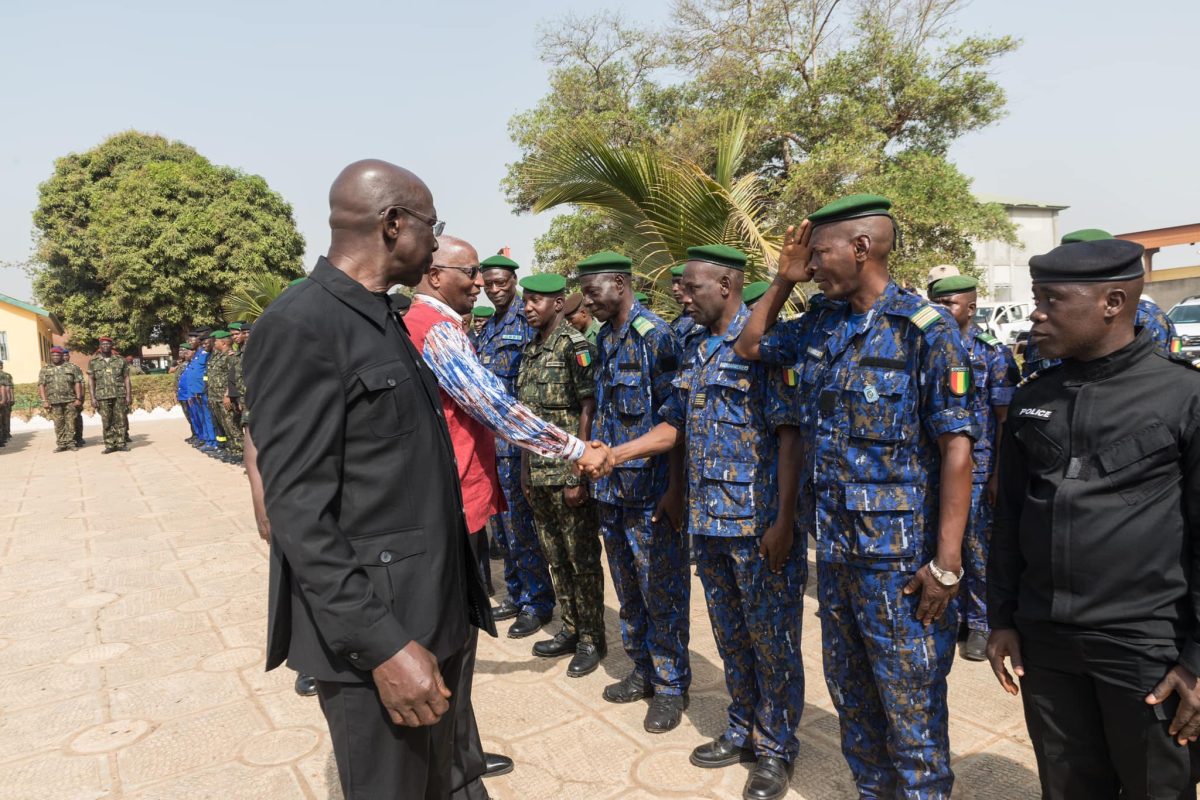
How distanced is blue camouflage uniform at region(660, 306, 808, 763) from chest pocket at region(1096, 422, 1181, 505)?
1.03 metres

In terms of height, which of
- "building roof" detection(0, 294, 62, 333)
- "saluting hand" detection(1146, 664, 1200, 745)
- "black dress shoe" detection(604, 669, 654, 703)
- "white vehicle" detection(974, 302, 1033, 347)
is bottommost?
"black dress shoe" detection(604, 669, 654, 703)

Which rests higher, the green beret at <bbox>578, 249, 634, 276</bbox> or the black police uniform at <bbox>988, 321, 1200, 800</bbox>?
the green beret at <bbox>578, 249, 634, 276</bbox>

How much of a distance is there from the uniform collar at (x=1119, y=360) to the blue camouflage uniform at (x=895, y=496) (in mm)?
310

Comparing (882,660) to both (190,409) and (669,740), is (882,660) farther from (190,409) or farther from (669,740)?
(190,409)

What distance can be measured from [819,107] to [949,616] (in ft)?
47.2

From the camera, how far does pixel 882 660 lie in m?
2.29

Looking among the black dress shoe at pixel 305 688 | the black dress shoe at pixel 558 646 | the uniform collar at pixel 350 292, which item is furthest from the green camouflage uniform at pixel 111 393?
the uniform collar at pixel 350 292

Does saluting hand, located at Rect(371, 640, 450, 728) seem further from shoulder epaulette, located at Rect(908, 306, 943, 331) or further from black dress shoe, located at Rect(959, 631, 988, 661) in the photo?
black dress shoe, located at Rect(959, 631, 988, 661)

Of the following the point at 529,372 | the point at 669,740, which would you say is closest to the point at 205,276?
the point at 529,372

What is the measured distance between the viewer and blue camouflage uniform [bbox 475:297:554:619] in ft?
15.4

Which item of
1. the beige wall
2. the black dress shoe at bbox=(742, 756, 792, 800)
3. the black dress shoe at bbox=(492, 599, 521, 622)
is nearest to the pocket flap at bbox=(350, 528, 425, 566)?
the black dress shoe at bbox=(742, 756, 792, 800)

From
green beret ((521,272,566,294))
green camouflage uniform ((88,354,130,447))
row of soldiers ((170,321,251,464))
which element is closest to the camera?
green beret ((521,272,566,294))

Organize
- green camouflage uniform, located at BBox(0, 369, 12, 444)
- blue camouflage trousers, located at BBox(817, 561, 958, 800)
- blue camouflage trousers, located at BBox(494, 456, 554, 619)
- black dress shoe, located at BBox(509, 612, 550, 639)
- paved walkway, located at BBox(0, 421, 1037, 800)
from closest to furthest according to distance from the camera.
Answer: blue camouflage trousers, located at BBox(817, 561, 958, 800) < paved walkway, located at BBox(0, 421, 1037, 800) < black dress shoe, located at BBox(509, 612, 550, 639) < blue camouflage trousers, located at BBox(494, 456, 554, 619) < green camouflage uniform, located at BBox(0, 369, 12, 444)

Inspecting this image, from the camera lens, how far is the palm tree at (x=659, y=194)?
6.19 meters
